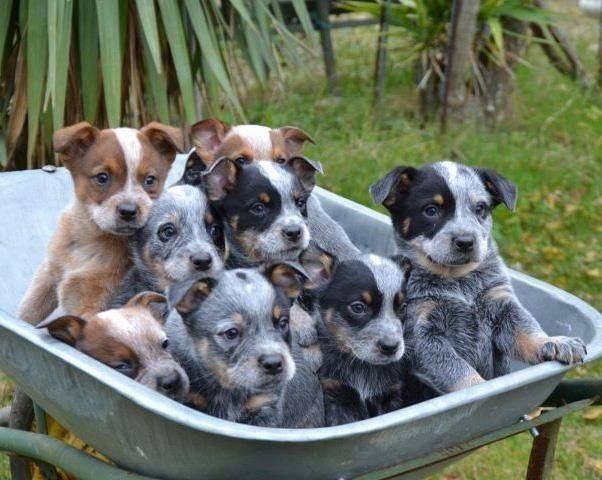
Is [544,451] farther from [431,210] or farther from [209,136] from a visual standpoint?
[209,136]

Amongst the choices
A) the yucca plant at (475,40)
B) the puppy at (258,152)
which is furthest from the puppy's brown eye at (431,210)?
the yucca plant at (475,40)

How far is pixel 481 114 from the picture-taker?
834 centimetres

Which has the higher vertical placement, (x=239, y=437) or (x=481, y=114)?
(x=239, y=437)

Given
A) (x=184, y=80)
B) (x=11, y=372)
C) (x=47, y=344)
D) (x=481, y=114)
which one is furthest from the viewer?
(x=481, y=114)

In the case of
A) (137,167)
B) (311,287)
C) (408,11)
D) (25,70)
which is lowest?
(408,11)

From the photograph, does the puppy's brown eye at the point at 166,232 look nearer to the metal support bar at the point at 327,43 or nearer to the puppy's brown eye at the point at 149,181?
the puppy's brown eye at the point at 149,181

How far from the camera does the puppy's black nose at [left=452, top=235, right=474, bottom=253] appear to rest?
3262mm

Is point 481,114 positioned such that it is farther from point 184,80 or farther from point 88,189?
point 88,189

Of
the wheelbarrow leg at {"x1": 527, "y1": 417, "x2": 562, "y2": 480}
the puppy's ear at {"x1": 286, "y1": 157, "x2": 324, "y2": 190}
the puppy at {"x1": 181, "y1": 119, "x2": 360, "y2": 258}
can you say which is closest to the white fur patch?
the puppy at {"x1": 181, "y1": 119, "x2": 360, "y2": 258}

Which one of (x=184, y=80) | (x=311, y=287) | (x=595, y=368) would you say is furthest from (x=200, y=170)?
(x=595, y=368)

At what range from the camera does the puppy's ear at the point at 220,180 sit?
135 inches

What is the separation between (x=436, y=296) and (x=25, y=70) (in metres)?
2.99

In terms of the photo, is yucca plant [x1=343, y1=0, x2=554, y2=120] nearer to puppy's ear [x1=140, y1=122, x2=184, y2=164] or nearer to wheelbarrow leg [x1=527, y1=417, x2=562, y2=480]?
puppy's ear [x1=140, y1=122, x2=184, y2=164]

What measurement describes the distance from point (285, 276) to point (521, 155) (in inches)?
192
